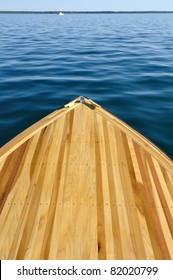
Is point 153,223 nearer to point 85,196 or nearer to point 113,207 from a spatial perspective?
point 113,207

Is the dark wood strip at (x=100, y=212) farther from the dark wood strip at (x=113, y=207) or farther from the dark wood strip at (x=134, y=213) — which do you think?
the dark wood strip at (x=134, y=213)

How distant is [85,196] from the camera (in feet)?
13.3

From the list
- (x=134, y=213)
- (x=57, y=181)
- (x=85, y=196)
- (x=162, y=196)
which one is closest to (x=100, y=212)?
(x=85, y=196)

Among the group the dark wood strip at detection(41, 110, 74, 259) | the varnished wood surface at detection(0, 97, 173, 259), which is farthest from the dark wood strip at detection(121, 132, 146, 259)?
the dark wood strip at detection(41, 110, 74, 259)

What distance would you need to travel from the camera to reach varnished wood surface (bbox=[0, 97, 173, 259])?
3309mm

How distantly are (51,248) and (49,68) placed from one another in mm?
11985

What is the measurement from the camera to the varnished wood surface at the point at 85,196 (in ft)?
10.9

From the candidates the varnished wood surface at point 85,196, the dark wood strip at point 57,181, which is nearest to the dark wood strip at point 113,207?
the varnished wood surface at point 85,196

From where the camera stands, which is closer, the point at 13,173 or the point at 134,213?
the point at 134,213

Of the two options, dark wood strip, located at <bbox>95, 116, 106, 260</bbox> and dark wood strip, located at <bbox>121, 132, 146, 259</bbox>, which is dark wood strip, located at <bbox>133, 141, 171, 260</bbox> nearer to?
dark wood strip, located at <bbox>121, 132, 146, 259</bbox>

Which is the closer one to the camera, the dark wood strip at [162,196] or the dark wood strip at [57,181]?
the dark wood strip at [57,181]

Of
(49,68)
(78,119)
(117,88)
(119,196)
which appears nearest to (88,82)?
(117,88)

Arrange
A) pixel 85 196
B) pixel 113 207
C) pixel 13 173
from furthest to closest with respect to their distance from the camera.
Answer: pixel 13 173 < pixel 85 196 < pixel 113 207

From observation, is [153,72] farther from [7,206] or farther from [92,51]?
[7,206]
